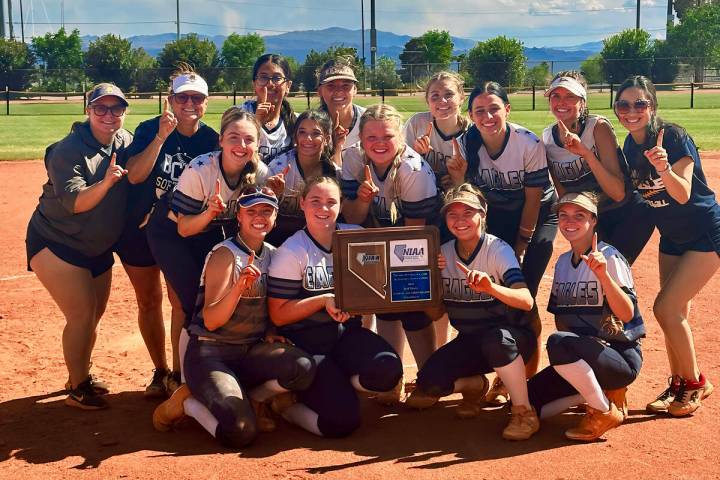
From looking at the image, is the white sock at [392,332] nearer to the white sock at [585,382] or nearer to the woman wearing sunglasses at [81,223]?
the white sock at [585,382]

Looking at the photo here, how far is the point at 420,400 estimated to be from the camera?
17.7 ft

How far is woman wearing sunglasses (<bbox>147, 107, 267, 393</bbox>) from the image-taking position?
514 cm

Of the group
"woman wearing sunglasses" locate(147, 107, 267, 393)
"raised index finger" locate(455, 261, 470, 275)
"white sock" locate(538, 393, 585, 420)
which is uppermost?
"woman wearing sunglasses" locate(147, 107, 267, 393)

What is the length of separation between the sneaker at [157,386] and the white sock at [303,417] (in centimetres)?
101

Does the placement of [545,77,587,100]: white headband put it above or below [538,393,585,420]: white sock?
above

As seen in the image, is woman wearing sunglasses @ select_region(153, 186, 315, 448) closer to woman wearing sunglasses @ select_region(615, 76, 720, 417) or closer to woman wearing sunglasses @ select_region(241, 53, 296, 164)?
woman wearing sunglasses @ select_region(241, 53, 296, 164)

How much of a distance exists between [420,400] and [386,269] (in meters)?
0.88

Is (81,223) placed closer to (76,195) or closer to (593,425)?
(76,195)

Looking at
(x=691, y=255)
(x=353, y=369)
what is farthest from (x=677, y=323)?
(x=353, y=369)

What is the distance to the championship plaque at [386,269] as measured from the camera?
16.4 ft

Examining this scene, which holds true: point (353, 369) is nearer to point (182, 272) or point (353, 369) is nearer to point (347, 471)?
point (347, 471)

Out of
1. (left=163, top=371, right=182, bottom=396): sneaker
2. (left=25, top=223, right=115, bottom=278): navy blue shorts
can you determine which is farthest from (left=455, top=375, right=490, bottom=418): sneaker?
(left=25, top=223, right=115, bottom=278): navy blue shorts

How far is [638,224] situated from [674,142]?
0.59 meters

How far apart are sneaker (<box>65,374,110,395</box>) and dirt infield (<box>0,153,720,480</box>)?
72 mm
